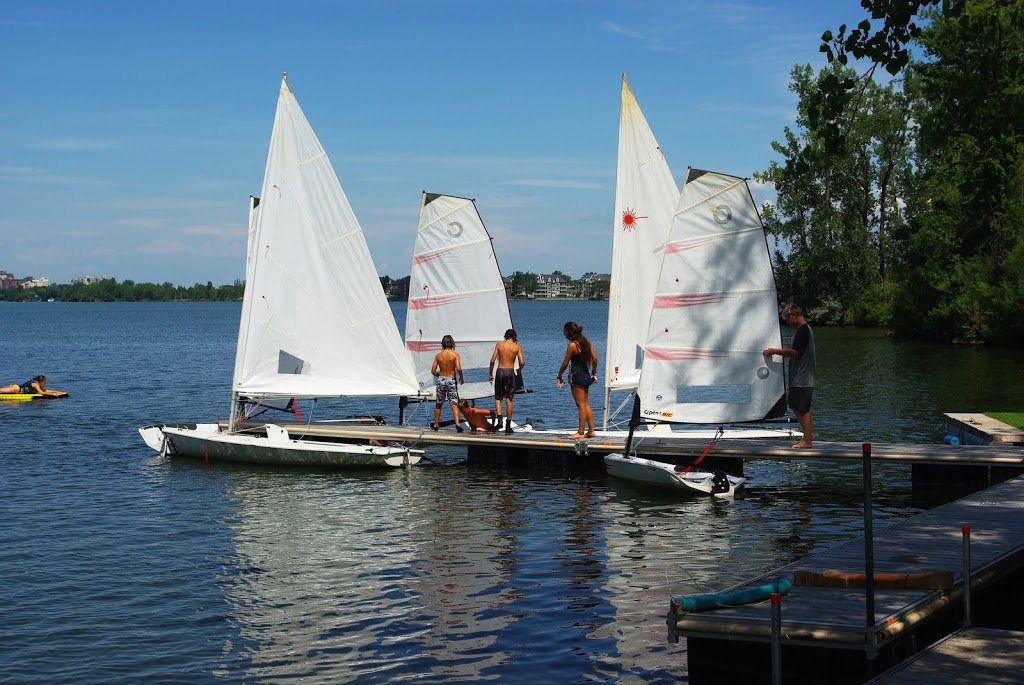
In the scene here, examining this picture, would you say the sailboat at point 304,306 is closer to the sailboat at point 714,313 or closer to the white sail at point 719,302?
the sailboat at point 714,313

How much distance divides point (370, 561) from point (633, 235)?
10.6m

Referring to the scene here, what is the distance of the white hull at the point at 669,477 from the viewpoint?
67.9ft

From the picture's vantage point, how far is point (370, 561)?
648 inches

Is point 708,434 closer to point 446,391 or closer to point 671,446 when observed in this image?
point 671,446

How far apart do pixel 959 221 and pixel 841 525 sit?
4667 centimetres

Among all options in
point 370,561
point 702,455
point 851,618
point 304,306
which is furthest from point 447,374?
point 851,618

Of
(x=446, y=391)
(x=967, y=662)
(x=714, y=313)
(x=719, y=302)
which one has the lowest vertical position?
(x=967, y=662)

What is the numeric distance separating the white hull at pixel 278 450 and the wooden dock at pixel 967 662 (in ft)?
50.3

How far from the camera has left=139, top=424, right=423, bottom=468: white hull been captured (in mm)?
24109

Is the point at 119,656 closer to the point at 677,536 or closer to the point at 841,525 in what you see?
the point at 677,536

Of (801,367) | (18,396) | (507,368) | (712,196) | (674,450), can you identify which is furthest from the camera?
(18,396)

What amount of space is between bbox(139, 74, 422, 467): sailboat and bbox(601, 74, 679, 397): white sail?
4923mm

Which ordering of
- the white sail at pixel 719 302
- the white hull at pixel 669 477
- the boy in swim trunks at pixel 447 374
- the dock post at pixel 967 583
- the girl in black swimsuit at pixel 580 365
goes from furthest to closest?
the boy in swim trunks at pixel 447 374 < the girl in black swimsuit at pixel 580 365 < the white hull at pixel 669 477 < the white sail at pixel 719 302 < the dock post at pixel 967 583

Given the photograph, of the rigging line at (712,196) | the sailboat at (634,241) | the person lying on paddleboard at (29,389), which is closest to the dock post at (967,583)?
the rigging line at (712,196)
